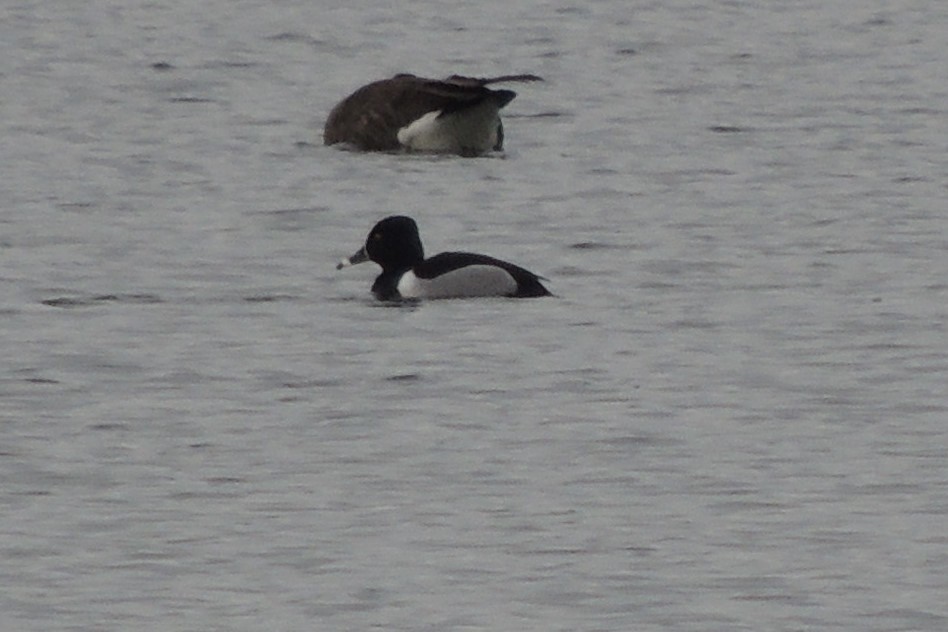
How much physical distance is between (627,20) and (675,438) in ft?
69.6

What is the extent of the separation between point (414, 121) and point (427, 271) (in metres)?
6.50

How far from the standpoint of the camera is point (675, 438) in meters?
13.1

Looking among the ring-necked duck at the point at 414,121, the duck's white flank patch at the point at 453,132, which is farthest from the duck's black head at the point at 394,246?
the duck's white flank patch at the point at 453,132

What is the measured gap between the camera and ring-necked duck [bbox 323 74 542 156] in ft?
76.9

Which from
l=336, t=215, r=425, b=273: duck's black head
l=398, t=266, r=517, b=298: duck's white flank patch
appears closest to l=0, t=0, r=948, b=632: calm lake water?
l=398, t=266, r=517, b=298: duck's white flank patch

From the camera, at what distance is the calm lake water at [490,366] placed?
10.9 meters

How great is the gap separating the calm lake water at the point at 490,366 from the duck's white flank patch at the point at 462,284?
14 cm

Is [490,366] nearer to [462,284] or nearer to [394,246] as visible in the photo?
→ [462,284]

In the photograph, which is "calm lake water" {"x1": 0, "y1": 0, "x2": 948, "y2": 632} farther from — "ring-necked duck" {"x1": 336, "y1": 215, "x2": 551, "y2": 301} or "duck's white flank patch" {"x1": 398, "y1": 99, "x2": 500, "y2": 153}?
"duck's white flank patch" {"x1": 398, "y1": 99, "x2": 500, "y2": 153}

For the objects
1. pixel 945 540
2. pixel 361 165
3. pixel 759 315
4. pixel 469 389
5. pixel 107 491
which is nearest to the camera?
pixel 945 540

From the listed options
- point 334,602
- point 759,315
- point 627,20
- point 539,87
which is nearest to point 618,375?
point 759,315

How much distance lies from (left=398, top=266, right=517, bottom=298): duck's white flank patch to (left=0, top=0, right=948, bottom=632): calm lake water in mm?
Answer: 143

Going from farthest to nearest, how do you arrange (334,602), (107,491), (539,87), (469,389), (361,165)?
1. (539,87)
2. (361,165)
3. (469,389)
4. (107,491)
5. (334,602)

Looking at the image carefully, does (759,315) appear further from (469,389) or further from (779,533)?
(779,533)
